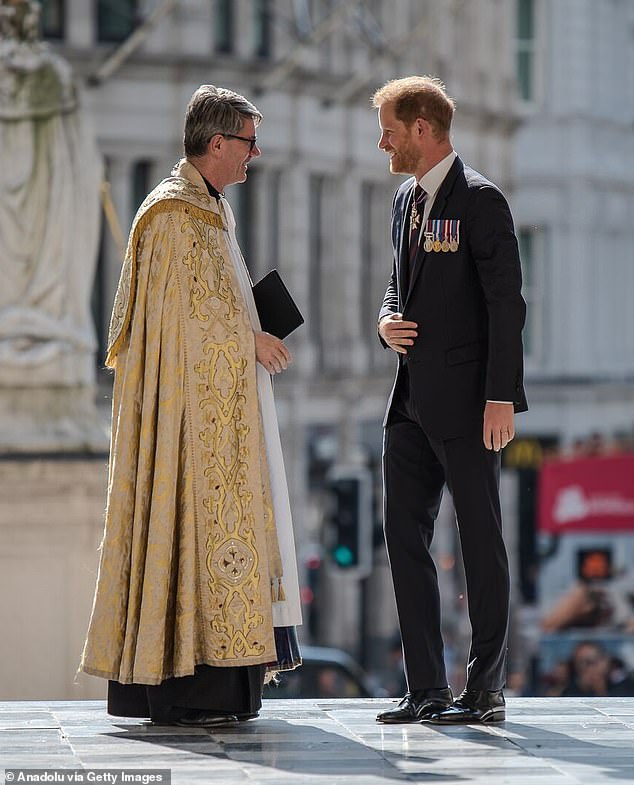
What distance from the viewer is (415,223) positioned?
8367mm

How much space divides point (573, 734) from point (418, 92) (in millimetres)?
2126

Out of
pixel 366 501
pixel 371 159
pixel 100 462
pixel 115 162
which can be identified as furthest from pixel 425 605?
pixel 371 159

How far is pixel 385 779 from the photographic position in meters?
7.21

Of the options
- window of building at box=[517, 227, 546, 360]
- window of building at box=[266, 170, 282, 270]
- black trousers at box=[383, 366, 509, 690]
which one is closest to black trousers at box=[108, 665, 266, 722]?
black trousers at box=[383, 366, 509, 690]

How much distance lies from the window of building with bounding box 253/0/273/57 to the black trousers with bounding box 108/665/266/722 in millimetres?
21526

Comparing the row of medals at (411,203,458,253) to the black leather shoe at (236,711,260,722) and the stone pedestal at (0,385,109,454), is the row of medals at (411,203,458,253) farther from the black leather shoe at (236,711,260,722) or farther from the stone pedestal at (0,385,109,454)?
the stone pedestal at (0,385,109,454)

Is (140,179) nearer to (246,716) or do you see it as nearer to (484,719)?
(246,716)

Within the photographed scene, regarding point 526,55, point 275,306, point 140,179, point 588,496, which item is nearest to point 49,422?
point 275,306

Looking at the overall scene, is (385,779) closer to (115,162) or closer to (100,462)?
(100,462)

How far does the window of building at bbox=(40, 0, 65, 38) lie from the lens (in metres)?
27.0

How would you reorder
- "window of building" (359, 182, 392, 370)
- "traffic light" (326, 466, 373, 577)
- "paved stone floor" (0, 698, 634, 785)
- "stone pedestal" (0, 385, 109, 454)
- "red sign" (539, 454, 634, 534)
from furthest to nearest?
"window of building" (359, 182, 392, 370) → "red sign" (539, 454, 634, 534) → "traffic light" (326, 466, 373, 577) → "stone pedestal" (0, 385, 109, 454) → "paved stone floor" (0, 698, 634, 785)

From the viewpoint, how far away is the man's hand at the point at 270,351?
329 inches

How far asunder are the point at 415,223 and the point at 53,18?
19.3m

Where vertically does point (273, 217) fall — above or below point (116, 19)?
below
